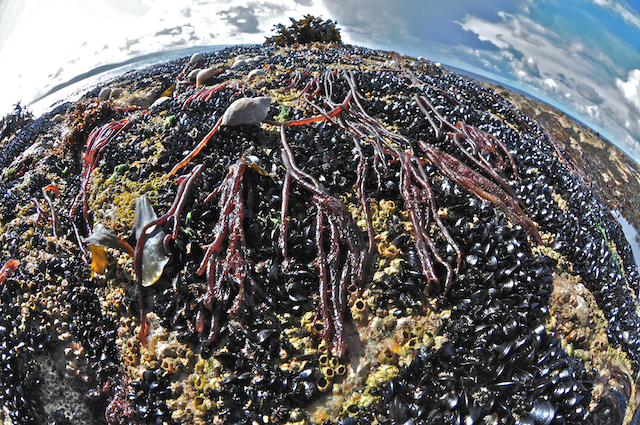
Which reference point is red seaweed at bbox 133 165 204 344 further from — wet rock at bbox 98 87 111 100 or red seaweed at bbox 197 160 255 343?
wet rock at bbox 98 87 111 100

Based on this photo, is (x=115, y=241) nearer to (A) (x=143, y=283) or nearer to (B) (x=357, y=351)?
(A) (x=143, y=283)

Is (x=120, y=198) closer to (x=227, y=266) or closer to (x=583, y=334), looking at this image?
(x=227, y=266)

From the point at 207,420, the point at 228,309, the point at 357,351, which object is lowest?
the point at 207,420

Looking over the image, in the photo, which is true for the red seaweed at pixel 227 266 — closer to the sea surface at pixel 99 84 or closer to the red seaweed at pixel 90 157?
the red seaweed at pixel 90 157

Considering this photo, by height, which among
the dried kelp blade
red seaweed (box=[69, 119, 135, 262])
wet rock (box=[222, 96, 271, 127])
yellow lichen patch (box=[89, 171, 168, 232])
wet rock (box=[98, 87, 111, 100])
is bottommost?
wet rock (box=[98, 87, 111, 100])

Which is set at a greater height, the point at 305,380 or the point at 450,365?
the point at 450,365

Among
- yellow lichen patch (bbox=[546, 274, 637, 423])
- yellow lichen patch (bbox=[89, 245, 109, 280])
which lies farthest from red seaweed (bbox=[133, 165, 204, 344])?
yellow lichen patch (bbox=[546, 274, 637, 423])

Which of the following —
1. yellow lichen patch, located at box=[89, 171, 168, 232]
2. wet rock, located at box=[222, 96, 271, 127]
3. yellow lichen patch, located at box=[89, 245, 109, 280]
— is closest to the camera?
yellow lichen patch, located at box=[89, 245, 109, 280]

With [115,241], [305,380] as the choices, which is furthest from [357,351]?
[115,241]
